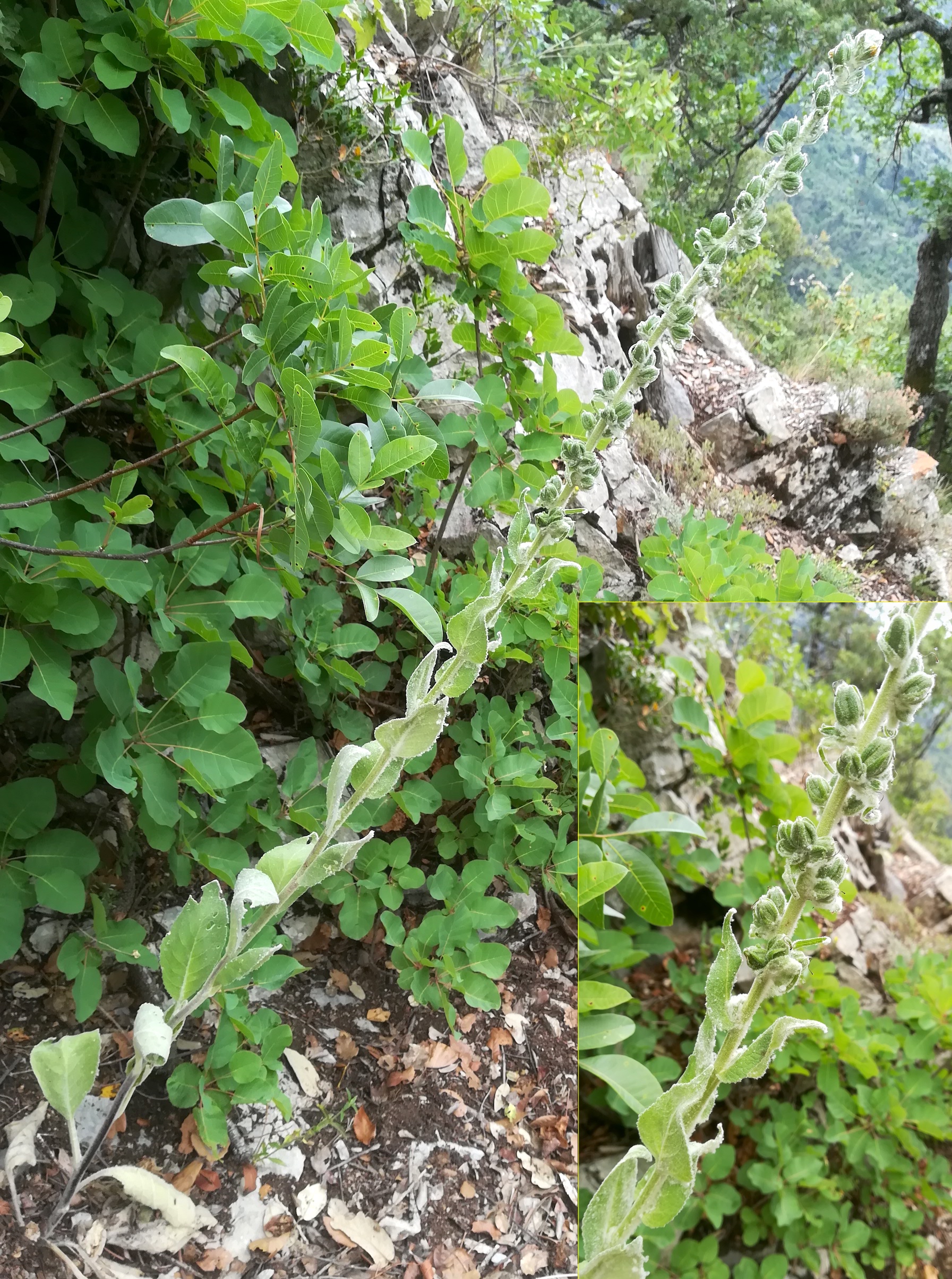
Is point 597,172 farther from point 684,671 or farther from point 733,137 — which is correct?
point 684,671

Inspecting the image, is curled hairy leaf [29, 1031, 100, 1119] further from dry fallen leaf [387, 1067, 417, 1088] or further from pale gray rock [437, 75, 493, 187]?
pale gray rock [437, 75, 493, 187]

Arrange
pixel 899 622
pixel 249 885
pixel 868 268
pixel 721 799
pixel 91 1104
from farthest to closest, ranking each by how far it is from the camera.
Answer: pixel 868 268 < pixel 721 799 < pixel 91 1104 < pixel 249 885 < pixel 899 622

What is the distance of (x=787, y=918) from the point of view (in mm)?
333

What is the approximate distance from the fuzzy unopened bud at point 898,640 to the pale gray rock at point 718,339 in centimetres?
81

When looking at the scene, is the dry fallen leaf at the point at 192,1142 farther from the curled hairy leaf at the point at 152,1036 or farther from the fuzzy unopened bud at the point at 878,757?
the fuzzy unopened bud at the point at 878,757

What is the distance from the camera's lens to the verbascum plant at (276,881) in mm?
430

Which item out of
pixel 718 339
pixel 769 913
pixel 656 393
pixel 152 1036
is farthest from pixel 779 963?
pixel 718 339

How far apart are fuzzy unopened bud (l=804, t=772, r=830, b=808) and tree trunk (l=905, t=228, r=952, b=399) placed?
99 cm

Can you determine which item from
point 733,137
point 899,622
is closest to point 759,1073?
point 899,622

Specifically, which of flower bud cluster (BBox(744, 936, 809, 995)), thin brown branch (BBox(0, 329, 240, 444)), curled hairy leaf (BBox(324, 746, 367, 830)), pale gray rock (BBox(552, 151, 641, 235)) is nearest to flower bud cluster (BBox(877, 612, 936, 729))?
flower bud cluster (BBox(744, 936, 809, 995))

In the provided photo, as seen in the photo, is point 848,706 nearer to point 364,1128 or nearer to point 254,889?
point 254,889

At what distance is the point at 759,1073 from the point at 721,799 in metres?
0.43

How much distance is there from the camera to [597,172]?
3.49 feet

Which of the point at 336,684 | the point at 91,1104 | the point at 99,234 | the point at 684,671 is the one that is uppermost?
the point at 99,234
